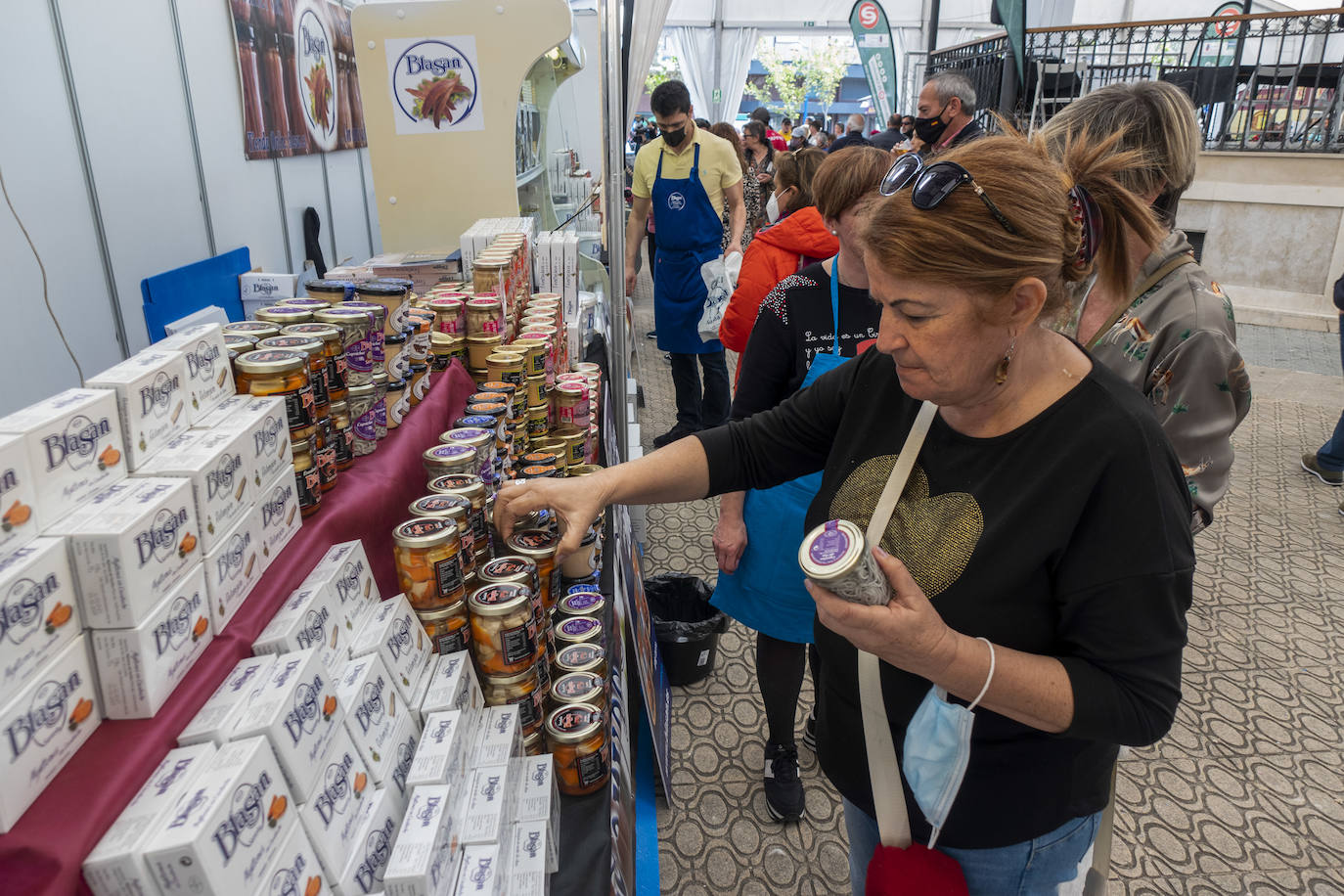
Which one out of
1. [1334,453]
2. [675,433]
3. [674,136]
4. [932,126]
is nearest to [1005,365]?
[932,126]

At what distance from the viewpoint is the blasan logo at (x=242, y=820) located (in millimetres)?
782

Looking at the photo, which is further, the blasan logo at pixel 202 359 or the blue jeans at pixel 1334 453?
the blue jeans at pixel 1334 453

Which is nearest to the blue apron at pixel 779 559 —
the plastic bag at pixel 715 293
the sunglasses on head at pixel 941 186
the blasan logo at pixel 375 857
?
the sunglasses on head at pixel 941 186

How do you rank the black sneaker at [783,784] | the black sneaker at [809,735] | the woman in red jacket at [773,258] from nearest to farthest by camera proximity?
the black sneaker at [783,784], the woman in red jacket at [773,258], the black sneaker at [809,735]

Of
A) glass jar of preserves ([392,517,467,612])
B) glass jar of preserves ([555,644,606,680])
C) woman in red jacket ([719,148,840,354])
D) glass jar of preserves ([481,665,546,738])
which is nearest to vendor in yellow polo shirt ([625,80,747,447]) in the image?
woman in red jacket ([719,148,840,354])

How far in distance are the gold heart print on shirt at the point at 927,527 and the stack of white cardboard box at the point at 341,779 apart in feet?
2.44

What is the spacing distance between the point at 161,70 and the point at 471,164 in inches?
50.6

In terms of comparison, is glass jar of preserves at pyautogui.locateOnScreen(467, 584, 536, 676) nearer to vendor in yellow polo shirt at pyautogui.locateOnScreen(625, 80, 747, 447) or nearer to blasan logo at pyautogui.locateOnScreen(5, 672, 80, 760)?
blasan logo at pyautogui.locateOnScreen(5, 672, 80, 760)

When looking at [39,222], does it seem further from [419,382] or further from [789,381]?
[789,381]

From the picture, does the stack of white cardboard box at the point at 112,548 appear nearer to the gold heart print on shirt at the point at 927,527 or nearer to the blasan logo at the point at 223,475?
the blasan logo at the point at 223,475

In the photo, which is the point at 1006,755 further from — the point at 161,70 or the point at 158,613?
the point at 161,70

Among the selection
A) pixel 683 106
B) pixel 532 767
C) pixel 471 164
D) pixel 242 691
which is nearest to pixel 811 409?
pixel 532 767

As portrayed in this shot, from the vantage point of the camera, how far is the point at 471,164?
3801 millimetres

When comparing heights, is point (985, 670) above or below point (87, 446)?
below
